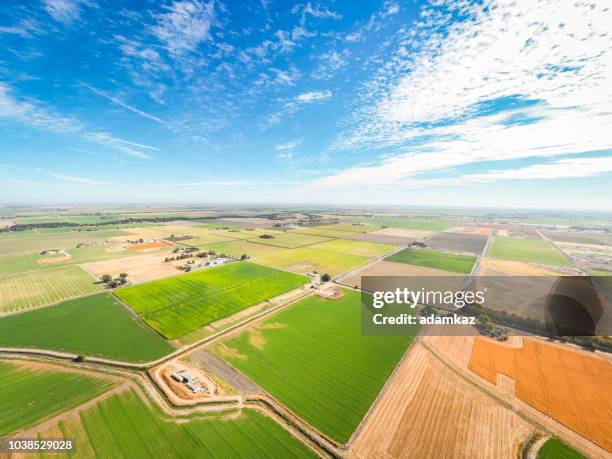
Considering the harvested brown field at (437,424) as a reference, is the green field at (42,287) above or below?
above

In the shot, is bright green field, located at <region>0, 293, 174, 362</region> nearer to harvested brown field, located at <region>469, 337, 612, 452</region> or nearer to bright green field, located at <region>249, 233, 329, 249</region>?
harvested brown field, located at <region>469, 337, 612, 452</region>

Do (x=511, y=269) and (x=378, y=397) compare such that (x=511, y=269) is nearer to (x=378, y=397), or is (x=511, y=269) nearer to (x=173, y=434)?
(x=378, y=397)

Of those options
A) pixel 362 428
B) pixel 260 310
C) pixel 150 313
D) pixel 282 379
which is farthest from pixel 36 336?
pixel 362 428

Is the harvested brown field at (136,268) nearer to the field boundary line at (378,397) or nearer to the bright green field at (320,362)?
the bright green field at (320,362)

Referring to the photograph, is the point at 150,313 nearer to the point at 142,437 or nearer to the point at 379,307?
the point at 142,437

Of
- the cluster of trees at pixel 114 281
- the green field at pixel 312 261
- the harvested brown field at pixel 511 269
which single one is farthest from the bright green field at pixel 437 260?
the cluster of trees at pixel 114 281

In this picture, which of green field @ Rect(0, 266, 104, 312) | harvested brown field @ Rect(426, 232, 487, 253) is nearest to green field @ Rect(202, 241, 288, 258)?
green field @ Rect(0, 266, 104, 312)

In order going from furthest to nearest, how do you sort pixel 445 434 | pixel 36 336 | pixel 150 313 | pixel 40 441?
pixel 150 313, pixel 36 336, pixel 445 434, pixel 40 441
